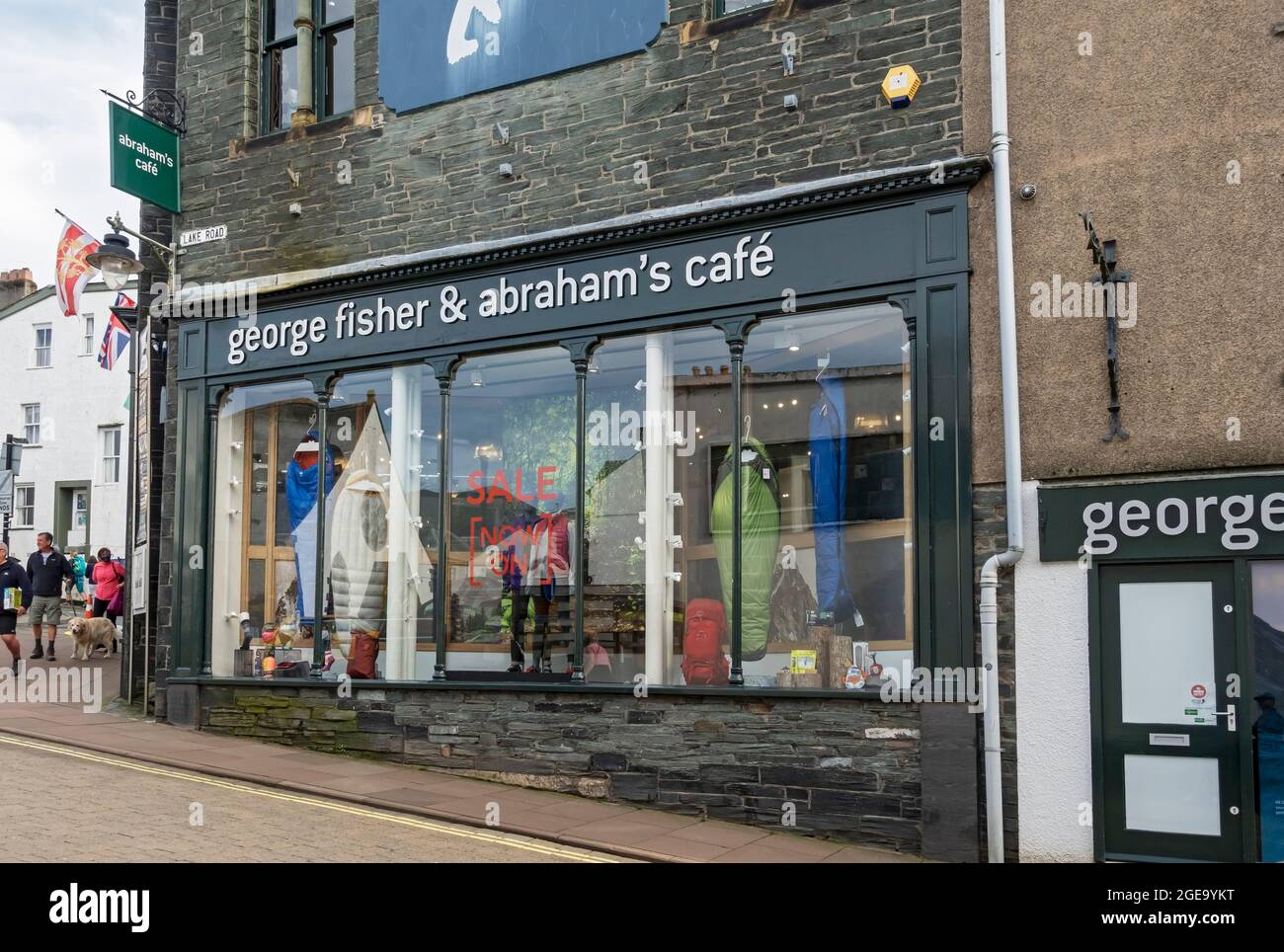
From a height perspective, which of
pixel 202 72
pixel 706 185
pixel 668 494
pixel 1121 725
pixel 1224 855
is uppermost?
pixel 202 72

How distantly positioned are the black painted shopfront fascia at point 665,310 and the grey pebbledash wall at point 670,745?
0.39 m

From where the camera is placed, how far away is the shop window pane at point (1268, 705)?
23.9ft

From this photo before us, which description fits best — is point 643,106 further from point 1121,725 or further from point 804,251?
point 1121,725

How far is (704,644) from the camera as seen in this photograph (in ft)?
31.4

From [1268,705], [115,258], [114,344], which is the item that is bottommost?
[1268,705]

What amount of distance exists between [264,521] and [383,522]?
160 cm

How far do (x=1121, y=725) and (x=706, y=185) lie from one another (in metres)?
5.14

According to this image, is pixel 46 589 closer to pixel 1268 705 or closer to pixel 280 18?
pixel 280 18

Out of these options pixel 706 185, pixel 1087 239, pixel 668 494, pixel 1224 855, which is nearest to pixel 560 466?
pixel 668 494

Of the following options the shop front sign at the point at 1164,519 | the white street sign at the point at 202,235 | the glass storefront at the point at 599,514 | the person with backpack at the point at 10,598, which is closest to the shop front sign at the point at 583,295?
the glass storefront at the point at 599,514

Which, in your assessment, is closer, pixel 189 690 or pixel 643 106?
pixel 643 106

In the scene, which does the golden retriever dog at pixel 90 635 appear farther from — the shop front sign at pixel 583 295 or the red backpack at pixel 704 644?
the red backpack at pixel 704 644

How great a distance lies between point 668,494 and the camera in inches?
389

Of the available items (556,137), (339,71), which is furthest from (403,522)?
(339,71)
